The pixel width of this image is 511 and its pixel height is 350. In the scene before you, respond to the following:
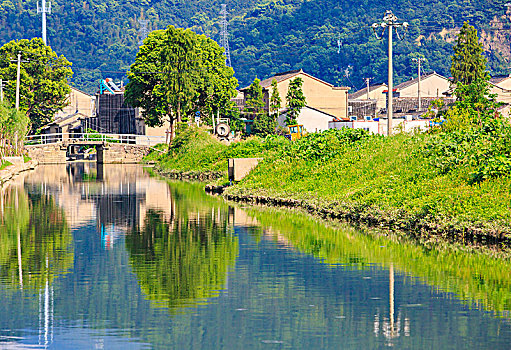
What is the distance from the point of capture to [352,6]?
194 meters

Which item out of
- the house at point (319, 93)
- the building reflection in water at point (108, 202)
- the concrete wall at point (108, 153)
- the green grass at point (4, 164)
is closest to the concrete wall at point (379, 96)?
the house at point (319, 93)

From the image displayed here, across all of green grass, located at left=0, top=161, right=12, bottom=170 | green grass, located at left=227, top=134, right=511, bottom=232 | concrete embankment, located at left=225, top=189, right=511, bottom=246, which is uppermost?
green grass, located at left=0, top=161, right=12, bottom=170

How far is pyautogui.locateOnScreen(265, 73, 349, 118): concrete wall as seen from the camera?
101188 millimetres

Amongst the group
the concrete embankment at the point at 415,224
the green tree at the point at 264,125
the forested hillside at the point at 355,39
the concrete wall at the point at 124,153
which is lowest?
the concrete embankment at the point at 415,224

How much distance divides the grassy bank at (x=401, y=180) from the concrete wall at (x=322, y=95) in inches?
2618

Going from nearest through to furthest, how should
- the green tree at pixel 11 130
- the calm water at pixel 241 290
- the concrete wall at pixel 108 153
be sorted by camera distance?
the calm water at pixel 241 290 < the green tree at pixel 11 130 < the concrete wall at pixel 108 153

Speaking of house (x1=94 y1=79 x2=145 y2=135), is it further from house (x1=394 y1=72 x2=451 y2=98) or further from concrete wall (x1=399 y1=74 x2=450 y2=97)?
concrete wall (x1=399 y1=74 x2=450 y2=97)

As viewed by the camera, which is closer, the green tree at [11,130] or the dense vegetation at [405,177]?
the dense vegetation at [405,177]

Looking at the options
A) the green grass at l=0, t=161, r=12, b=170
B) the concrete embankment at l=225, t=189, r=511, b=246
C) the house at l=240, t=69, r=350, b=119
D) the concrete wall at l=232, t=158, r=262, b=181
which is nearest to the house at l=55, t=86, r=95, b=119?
the house at l=240, t=69, r=350, b=119

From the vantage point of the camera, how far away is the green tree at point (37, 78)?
302 ft

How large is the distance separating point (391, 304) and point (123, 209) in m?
17.6

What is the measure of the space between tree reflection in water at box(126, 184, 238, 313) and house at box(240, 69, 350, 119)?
249ft

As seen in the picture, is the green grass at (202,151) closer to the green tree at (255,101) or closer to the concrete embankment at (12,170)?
the concrete embankment at (12,170)

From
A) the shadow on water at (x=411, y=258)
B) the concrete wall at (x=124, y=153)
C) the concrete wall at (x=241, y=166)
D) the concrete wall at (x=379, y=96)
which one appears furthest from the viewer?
the concrete wall at (x=379, y=96)
